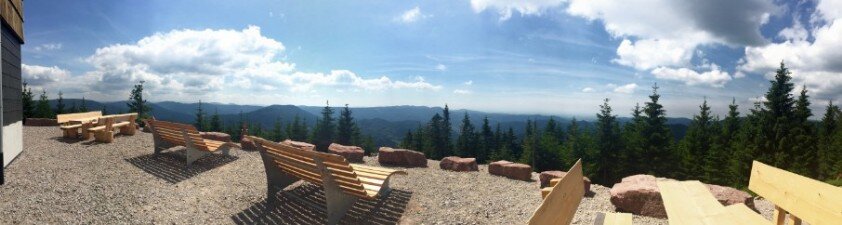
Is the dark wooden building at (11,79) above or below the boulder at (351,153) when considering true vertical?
above

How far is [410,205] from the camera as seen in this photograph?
589 centimetres

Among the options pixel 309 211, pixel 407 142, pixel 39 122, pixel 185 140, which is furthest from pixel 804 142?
pixel 407 142

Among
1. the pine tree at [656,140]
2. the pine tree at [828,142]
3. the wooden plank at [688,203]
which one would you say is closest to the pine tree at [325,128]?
the pine tree at [656,140]

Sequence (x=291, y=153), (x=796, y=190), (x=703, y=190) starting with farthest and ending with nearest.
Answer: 1. (x=291, y=153)
2. (x=703, y=190)
3. (x=796, y=190)

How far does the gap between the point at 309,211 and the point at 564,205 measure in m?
4.07

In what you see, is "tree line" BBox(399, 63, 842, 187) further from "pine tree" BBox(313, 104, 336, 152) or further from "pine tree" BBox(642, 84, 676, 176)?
"pine tree" BBox(313, 104, 336, 152)

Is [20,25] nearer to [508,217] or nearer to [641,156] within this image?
[508,217]

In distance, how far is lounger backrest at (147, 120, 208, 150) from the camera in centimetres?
778

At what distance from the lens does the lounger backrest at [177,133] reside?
7.78m

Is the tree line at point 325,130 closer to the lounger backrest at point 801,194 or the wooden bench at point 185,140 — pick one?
the wooden bench at point 185,140

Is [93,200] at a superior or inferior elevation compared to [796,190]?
inferior

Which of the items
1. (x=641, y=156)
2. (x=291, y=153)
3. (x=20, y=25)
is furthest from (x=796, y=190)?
(x=641, y=156)

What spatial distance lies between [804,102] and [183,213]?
128ft

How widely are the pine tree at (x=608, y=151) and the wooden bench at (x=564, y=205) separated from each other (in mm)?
38966
